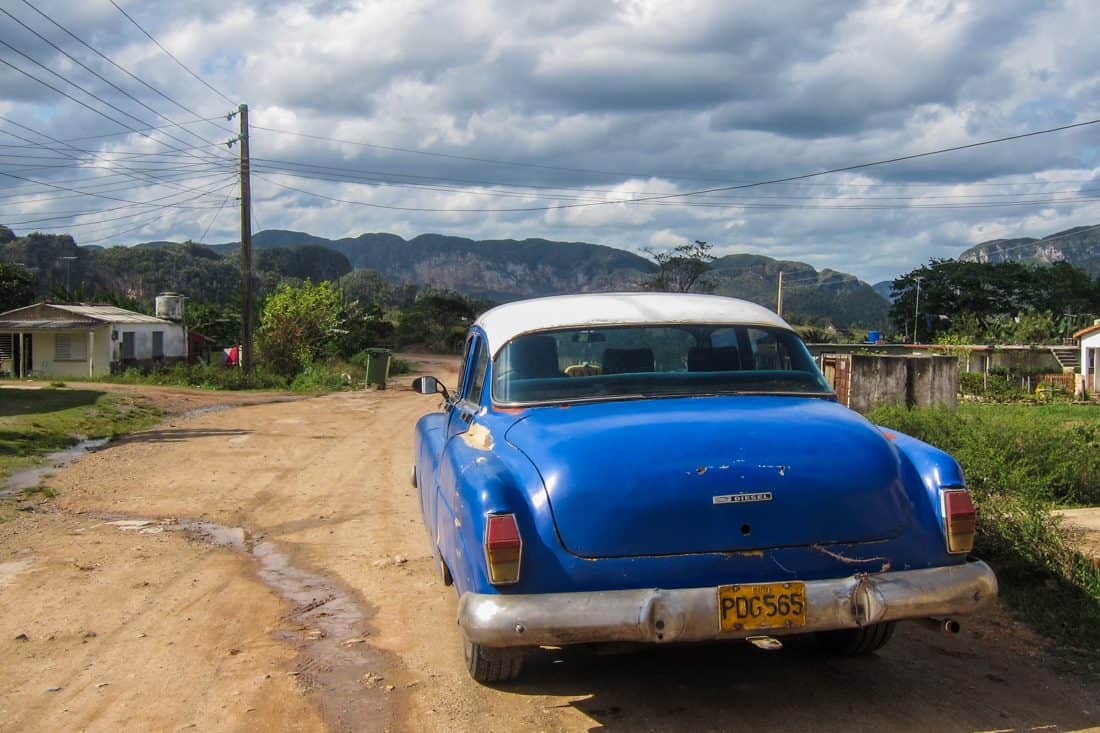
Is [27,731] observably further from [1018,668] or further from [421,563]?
[1018,668]

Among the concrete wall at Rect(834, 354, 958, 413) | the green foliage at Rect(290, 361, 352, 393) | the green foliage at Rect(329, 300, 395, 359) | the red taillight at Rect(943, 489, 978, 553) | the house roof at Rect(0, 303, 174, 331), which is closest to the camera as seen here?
the red taillight at Rect(943, 489, 978, 553)

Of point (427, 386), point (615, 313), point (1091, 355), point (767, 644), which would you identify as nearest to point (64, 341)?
point (427, 386)

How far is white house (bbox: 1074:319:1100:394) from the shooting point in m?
36.2

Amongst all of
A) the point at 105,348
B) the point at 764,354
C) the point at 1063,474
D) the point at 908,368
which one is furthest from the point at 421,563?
the point at 105,348

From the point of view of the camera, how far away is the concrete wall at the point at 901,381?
1297 centimetres

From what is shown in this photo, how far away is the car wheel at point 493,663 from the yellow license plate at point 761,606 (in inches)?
39.2

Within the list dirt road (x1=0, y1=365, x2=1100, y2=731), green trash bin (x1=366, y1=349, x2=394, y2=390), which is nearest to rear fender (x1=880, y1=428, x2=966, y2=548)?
dirt road (x1=0, y1=365, x2=1100, y2=731)

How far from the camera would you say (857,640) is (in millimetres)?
4801

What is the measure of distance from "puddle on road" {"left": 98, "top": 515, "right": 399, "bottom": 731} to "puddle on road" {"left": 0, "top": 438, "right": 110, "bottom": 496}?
409cm

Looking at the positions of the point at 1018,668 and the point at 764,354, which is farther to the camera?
the point at 764,354

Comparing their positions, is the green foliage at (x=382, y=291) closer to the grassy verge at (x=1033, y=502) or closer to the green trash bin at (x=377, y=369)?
the green trash bin at (x=377, y=369)

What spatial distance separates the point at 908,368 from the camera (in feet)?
43.4

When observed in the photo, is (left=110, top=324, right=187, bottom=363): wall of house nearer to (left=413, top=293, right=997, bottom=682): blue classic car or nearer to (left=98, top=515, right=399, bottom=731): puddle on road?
(left=98, top=515, right=399, bottom=731): puddle on road

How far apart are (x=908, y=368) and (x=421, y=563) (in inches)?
334
